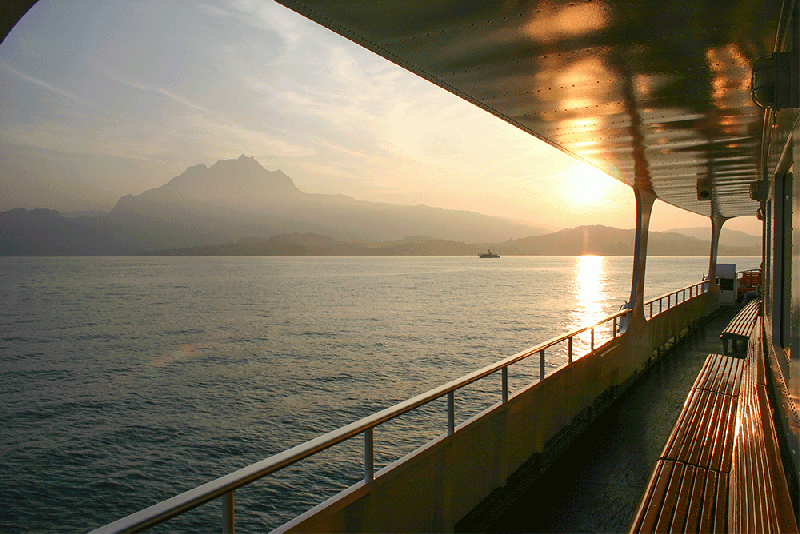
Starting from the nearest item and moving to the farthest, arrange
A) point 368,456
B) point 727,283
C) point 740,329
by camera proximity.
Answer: point 368,456 < point 740,329 < point 727,283

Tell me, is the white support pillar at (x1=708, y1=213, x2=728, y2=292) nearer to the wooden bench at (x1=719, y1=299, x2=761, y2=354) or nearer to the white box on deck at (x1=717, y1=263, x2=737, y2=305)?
the white box on deck at (x1=717, y1=263, x2=737, y2=305)

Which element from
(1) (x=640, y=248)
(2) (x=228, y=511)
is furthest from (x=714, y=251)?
(2) (x=228, y=511)

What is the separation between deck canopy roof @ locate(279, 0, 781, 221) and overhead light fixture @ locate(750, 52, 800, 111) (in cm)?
32

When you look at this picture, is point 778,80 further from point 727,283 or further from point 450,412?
point 727,283

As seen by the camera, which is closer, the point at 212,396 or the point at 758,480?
the point at 758,480

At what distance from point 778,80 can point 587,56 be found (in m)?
1.18

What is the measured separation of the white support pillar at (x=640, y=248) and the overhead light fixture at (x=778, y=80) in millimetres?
7381

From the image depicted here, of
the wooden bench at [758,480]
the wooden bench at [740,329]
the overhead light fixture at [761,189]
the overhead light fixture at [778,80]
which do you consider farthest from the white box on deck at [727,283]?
the overhead light fixture at [778,80]

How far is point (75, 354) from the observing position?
3581 centimetres

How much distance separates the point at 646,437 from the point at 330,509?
5.08 metres

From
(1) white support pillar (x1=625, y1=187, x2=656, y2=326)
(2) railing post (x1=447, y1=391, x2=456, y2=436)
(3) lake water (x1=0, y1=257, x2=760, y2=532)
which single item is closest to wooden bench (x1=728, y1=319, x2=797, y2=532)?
(2) railing post (x1=447, y1=391, x2=456, y2=436)

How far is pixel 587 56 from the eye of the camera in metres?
3.47

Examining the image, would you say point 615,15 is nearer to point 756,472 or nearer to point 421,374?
point 756,472

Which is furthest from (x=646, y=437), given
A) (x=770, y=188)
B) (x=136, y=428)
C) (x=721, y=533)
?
(x=136, y=428)
